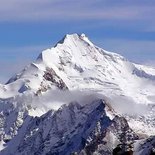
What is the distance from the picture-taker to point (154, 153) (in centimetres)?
11262

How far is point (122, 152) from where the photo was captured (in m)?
109

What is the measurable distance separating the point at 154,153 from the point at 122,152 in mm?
5428
